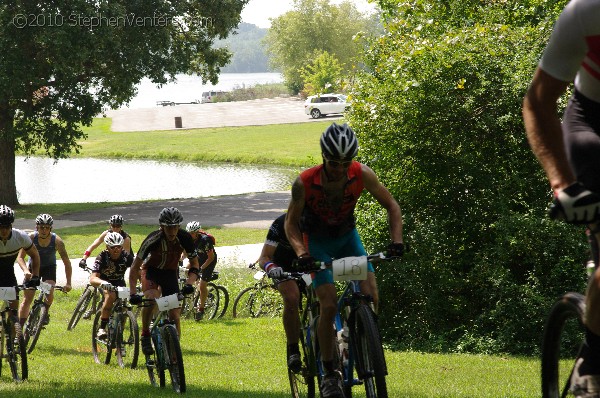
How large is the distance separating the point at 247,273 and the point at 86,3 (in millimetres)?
16181

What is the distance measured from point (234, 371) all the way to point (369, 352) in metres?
6.97

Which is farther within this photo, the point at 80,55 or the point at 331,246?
the point at 80,55

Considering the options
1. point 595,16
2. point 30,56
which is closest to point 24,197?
point 30,56

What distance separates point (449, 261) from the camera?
17281 mm

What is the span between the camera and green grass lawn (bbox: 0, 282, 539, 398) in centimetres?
1042

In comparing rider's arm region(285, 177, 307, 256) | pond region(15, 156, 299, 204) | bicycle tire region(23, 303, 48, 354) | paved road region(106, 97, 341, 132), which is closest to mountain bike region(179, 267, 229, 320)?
A: bicycle tire region(23, 303, 48, 354)

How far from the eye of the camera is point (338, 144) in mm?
6633

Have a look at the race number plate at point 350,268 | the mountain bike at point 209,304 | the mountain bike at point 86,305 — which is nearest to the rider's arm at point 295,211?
the race number plate at point 350,268

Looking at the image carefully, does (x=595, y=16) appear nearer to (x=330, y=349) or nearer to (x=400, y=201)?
(x=330, y=349)

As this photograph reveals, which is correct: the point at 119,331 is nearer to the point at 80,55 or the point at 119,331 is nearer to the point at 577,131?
the point at 577,131

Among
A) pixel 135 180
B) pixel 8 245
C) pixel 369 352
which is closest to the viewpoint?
pixel 369 352

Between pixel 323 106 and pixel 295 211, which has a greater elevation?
pixel 323 106

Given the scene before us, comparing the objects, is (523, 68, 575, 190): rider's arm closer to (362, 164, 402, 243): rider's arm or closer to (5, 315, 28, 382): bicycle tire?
(362, 164, 402, 243): rider's arm

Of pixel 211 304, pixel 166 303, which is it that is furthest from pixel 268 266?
pixel 211 304
